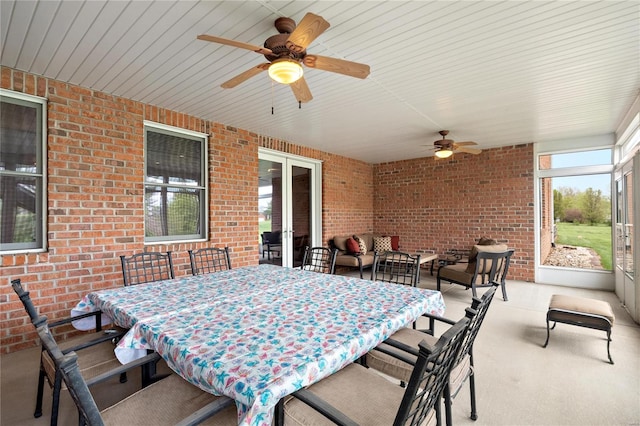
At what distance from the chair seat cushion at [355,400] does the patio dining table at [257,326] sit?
0.19 m

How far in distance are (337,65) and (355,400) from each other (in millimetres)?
1923

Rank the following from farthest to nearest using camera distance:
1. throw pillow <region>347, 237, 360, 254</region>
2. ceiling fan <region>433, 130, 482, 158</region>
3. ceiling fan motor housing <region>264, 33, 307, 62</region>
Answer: throw pillow <region>347, 237, 360, 254</region>
ceiling fan <region>433, 130, 482, 158</region>
ceiling fan motor housing <region>264, 33, 307, 62</region>

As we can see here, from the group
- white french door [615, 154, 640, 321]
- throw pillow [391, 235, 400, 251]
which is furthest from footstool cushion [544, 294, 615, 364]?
throw pillow [391, 235, 400, 251]

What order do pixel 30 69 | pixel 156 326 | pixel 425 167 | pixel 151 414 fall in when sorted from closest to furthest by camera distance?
pixel 151 414, pixel 156 326, pixel 30 69, pixel 425 167

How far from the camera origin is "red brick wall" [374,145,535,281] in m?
5.58

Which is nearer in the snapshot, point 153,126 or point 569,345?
point 569,345

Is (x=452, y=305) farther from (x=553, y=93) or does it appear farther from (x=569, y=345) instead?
(x=553, y=93)

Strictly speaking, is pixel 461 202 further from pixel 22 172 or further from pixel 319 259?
pixel 22 172

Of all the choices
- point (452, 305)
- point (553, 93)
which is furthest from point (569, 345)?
point (553, 93)

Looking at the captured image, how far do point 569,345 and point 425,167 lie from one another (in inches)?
176

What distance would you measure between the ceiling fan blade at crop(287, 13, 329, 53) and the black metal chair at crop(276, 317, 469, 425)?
5.24 feet

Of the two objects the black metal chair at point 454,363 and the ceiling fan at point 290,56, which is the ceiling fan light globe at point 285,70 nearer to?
the ceiling fan at point 290,56

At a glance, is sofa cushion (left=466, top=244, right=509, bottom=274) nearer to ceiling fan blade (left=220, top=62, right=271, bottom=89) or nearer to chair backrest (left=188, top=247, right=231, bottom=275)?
chair backrest (left=188, top=247, right=231, bottom=275)

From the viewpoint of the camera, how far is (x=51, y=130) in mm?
2887
